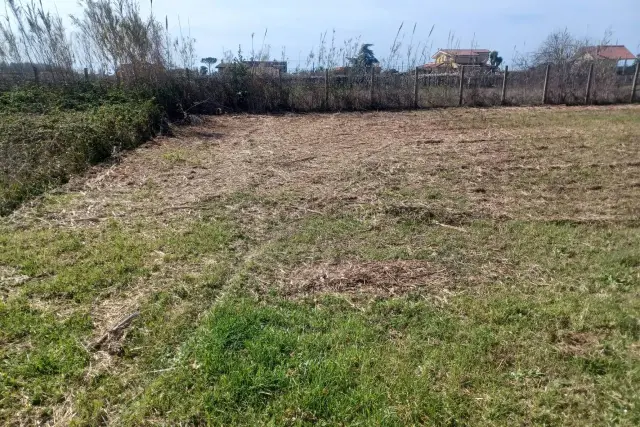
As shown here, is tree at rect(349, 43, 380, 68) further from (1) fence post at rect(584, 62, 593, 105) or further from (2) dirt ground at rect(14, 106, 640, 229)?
(1) fence post at rect(584, 62, 593, 105)

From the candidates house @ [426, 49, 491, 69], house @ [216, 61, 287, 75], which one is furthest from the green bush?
house @ [426, 49, 491, 69]

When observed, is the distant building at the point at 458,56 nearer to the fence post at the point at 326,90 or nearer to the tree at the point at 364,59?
the tree at the point at 364,59

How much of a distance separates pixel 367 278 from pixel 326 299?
46 cm

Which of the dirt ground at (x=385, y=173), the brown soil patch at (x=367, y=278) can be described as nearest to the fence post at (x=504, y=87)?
the dirt ground at (x=385, y=173)

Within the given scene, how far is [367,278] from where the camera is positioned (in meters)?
3.49

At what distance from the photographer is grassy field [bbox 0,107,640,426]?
2232 mm

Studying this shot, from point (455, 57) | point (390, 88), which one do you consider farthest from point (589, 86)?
point (455, 57)

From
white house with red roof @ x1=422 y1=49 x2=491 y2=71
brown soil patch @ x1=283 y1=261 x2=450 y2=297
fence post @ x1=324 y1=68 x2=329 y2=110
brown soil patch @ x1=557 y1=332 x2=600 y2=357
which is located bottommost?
brown soil patch @ x1=557 y1=332 x2=600 y2=357

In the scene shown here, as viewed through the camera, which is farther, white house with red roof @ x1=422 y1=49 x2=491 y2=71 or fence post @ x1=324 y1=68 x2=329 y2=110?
white house with red roof @ x1=422 y1=49 x2=491 y2=71

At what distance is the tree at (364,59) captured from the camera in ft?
50.5

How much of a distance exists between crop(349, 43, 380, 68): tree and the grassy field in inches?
388

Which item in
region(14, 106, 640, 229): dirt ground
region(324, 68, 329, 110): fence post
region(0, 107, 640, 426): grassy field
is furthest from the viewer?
region(324, 68, 329, 110): fence post

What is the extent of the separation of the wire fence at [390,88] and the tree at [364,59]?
1.41ft

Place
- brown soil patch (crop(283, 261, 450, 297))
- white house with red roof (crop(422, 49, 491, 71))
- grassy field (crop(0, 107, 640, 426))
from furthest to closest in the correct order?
white house with red roof (crop(422, 49, 491, 71)) → brown soil patch (crop(283, 261, 450, 297)) → grassy field (crop(0, 107, 640, 426))
